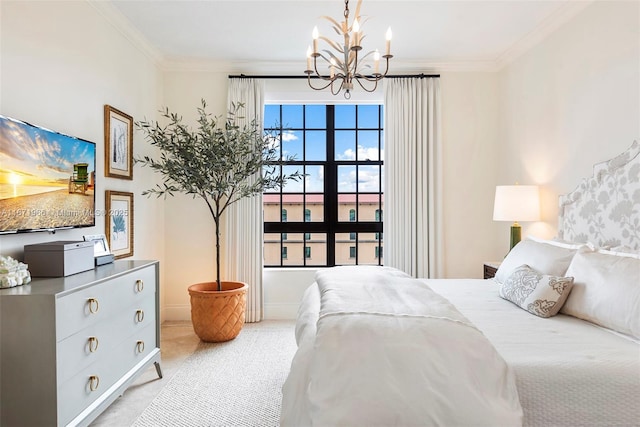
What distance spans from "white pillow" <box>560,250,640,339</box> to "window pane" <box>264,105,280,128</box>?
336 centimetres

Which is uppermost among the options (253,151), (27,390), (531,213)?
(253,151)

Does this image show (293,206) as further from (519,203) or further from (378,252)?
(519,203)

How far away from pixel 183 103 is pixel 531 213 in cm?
370

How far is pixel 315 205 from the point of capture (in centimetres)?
462

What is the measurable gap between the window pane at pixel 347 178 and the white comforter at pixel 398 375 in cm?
301

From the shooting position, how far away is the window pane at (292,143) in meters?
4.63

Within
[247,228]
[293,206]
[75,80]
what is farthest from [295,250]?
[75,80]

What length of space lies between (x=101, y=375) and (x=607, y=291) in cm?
275

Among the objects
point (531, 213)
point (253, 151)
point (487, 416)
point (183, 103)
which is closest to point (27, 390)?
point (487, 416)

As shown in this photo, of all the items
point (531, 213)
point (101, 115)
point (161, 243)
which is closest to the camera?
point (101, 115)

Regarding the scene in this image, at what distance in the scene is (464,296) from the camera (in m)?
2.59

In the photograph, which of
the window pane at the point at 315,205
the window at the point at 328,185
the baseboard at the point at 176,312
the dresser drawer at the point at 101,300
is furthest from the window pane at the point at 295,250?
the dresser drawer at the point at 101,300

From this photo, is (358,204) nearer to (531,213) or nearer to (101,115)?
(531,213)

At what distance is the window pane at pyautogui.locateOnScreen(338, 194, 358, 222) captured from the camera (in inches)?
181
